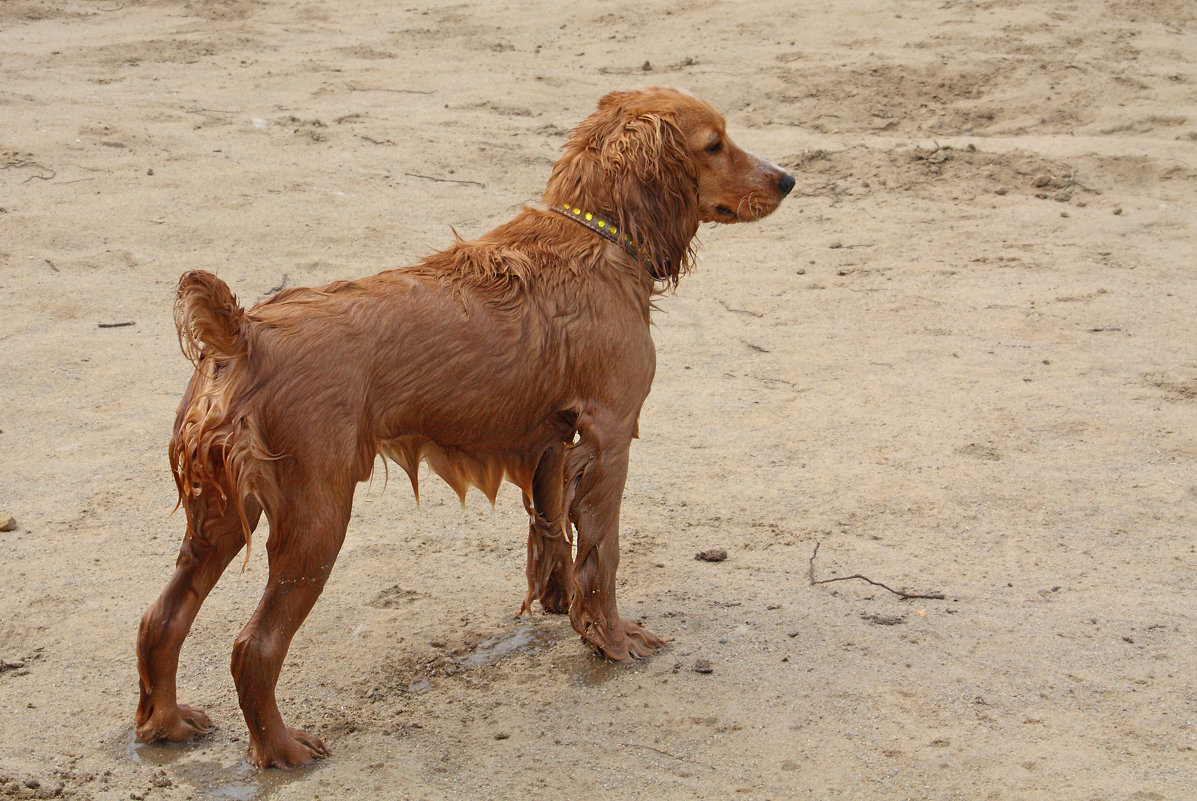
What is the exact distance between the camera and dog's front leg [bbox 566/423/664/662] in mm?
4082

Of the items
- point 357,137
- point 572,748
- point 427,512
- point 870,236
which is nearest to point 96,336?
point 427,512

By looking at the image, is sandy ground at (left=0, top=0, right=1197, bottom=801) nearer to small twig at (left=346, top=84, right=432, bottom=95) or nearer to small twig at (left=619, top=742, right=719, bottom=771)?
small twig at (left=619, top=742, right=719, bottom=771)

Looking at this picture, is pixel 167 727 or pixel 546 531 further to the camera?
pixel 546 531

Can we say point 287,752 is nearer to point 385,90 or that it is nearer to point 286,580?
point 286,580

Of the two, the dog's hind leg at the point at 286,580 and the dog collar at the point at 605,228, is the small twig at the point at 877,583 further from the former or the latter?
the dog's hind leg at the point at 286,580

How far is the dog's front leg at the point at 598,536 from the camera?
4082mm

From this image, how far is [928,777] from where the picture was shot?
11.9ft

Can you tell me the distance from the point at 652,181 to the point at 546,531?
133 centimetres

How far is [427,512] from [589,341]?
1.71 metres

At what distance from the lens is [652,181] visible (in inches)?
167

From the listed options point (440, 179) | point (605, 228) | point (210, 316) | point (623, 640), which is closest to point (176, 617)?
point (210, 316)

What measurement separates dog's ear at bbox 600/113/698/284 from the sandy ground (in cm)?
143

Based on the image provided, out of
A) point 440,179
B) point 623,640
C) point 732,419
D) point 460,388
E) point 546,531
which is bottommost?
point 623,640

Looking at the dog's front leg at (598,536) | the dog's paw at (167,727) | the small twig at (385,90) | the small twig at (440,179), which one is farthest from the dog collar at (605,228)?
the small twig at (385,90)
